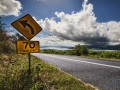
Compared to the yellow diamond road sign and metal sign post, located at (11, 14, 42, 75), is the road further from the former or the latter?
the yellow diamond road sign

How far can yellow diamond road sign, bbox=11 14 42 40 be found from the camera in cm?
727

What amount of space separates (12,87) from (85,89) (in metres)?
1.90

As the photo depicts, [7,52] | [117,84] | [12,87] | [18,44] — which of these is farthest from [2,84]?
[7,52]

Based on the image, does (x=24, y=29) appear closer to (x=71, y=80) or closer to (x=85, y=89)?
(x=71, y=80)

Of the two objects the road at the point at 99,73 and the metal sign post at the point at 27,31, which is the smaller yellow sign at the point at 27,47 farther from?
the road at the point at 99,73

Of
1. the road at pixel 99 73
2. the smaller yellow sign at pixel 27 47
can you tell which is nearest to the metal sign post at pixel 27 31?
the smaller yellow sign at pixel 27 47

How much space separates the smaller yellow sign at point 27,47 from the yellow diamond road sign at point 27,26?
20cm

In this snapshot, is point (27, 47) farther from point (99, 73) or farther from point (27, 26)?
point (99, 73)

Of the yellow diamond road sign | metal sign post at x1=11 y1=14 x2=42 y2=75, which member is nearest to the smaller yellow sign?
metal sign post at x1=11 y1=14 x2=42 y2=75

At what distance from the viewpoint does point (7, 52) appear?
1395 cm

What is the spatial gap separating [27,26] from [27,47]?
683 millimetres

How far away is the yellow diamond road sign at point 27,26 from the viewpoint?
23.9 ft

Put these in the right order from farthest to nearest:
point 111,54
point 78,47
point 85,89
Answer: point 78,47 → point 111,54 → point 85,89

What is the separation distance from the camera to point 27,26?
24.1ft
